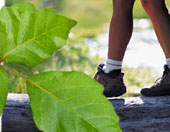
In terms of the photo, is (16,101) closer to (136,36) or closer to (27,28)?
(27,28)

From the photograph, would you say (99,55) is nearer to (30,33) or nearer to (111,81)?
(111,81)

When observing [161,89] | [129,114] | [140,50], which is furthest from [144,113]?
[140,50]

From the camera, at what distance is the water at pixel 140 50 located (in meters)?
4.41

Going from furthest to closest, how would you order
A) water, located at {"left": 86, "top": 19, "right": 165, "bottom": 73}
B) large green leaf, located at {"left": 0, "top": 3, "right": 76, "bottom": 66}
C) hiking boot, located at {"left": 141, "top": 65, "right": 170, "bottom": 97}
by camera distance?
water, located at {"left": 86, "top": 19, "right": 165, "bottom": 73}
hiking boot, located at {"left": 141, "top": 65, "right": 170, "bottom": 97}
large green leaf, located at {"left": 0, "top": 3, "right": 76, "bottom": 66}

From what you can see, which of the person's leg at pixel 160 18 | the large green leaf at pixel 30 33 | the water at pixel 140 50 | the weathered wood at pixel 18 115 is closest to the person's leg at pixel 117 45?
the person's leg at pixel 160 18

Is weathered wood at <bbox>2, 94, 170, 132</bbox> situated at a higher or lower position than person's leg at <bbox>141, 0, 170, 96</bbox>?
lower

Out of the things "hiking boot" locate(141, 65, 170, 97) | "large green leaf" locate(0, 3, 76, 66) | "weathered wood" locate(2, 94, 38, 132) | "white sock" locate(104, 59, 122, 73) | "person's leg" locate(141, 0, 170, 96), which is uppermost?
"person's leg" locate(141, 0, 170, 96)

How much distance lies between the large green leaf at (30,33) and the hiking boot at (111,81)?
1618 mm

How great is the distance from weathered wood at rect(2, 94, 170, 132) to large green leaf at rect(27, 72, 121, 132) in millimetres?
1468

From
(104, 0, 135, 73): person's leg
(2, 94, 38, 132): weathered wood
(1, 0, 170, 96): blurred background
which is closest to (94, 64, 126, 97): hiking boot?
(104, 0, 135, 73): person's leg

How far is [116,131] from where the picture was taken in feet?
0.68

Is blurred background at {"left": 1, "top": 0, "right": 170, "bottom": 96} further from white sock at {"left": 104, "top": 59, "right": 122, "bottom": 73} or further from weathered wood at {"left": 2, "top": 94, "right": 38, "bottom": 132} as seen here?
white sock at {"left": 104, "top": 59, "right": 122, "bottom": 73}

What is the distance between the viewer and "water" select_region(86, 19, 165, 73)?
441 cm

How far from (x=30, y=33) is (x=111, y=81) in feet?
5.41
